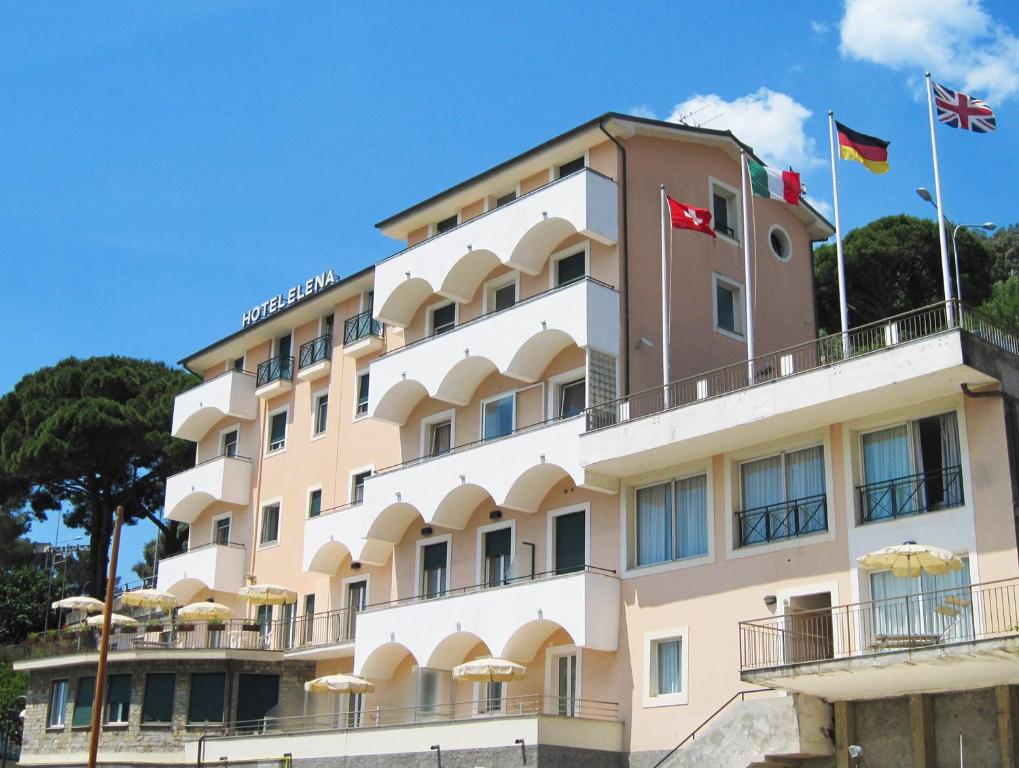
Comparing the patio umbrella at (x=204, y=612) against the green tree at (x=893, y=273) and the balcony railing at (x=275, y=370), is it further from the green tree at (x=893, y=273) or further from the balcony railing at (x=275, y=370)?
the green tree at (x=893, y=273)

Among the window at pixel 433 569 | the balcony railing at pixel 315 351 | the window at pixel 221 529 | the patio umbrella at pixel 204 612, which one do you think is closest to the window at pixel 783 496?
the window at pixel 433 569

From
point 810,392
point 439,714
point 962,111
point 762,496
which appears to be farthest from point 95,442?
point 962,111

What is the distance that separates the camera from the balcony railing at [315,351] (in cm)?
4616

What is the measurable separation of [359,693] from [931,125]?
2203cm

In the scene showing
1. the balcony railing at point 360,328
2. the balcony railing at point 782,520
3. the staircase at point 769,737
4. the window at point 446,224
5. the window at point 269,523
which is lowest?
the staircase at point 769,737

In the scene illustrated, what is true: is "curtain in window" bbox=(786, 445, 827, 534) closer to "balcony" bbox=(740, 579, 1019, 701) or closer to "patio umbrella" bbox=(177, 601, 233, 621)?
"balcony" bbox=(740, 579, 1019, 701)

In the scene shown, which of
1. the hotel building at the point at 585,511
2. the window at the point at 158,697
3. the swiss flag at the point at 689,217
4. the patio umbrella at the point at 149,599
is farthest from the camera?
the patio umbrella at the point at 149,599

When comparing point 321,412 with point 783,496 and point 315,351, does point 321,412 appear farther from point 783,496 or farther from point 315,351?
point 783,496

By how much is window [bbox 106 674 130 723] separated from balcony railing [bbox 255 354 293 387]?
1099 centimetres

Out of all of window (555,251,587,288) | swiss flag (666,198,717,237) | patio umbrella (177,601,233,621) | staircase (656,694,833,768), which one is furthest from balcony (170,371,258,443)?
staircase (656,694,833,768)

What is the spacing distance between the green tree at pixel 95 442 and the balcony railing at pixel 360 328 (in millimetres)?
19916

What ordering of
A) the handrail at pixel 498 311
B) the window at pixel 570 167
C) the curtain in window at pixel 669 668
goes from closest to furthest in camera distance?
the curtain in window at pixel 669 668 → the handrail at pixel 498 311 → the window at pixel 570 167

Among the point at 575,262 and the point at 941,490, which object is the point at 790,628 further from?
the point at 575,262

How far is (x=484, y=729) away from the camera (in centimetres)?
3188
